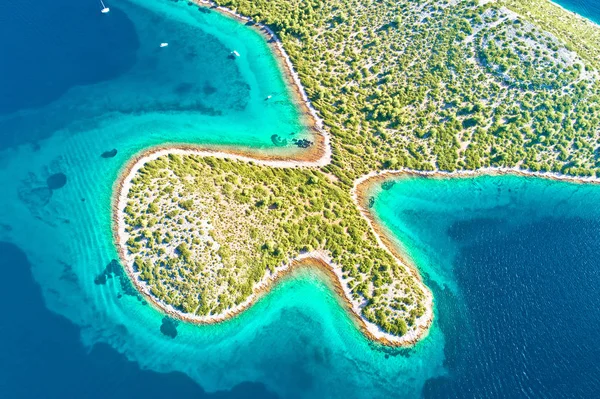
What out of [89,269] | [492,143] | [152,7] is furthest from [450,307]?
[152,7]

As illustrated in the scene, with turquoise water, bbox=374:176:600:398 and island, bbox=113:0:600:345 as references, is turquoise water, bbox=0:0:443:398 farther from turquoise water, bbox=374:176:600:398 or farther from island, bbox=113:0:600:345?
turquoise water, bbox=374:176:600:398

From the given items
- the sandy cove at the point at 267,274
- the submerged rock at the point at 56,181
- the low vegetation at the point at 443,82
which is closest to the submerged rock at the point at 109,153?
the sandy cove at the point at 267,274

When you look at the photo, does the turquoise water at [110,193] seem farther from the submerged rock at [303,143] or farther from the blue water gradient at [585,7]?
the blue water gradient at [585,7]

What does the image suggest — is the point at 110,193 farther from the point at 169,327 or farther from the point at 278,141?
the point at 278,141

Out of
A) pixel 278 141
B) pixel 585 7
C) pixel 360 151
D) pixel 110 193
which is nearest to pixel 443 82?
pixel 360 151

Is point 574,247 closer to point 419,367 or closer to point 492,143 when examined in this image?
point 492,143

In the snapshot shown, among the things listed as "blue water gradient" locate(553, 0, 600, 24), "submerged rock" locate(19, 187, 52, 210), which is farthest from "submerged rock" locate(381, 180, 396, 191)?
"blue water gradient" locate(553, 0, 600, 24)
